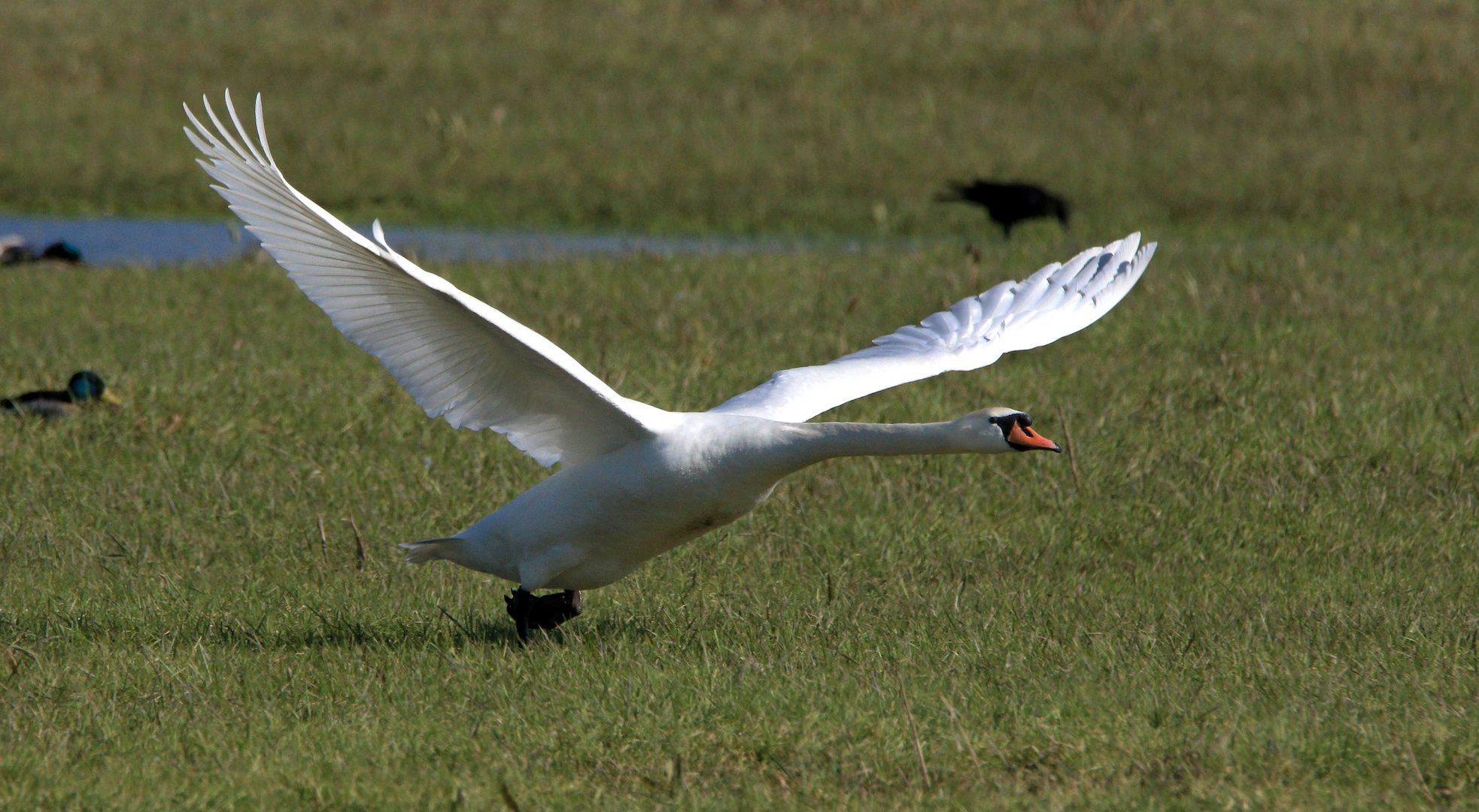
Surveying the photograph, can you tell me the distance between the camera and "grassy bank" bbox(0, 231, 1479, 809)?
3.78 meters

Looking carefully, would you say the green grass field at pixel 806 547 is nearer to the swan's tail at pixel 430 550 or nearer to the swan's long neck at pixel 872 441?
the swan's tail at pixel 430 550

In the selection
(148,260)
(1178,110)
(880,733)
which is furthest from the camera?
(1178,110)

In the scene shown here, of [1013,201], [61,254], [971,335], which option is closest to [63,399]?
[971,335]

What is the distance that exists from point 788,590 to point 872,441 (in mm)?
1076

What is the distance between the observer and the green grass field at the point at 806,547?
380cm

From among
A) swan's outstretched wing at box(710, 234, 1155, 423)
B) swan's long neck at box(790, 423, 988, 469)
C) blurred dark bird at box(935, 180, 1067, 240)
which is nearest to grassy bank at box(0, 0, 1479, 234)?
blurred dark bird at box(935, 180, 1067, 240)

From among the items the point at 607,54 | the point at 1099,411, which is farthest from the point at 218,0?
the point at 1099,411

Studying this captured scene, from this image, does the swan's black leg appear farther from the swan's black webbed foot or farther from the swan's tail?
the swan's tail

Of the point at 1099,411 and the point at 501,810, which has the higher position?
the point at 501,810

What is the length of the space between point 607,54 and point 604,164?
2871 mm

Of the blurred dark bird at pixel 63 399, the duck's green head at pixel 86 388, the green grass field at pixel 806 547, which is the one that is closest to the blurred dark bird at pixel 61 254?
the green grass field at pixel 806 547

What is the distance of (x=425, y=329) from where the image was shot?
4.57 meters

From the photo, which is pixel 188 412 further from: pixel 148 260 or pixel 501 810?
pixel 148 260

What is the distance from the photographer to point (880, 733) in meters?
3.92
